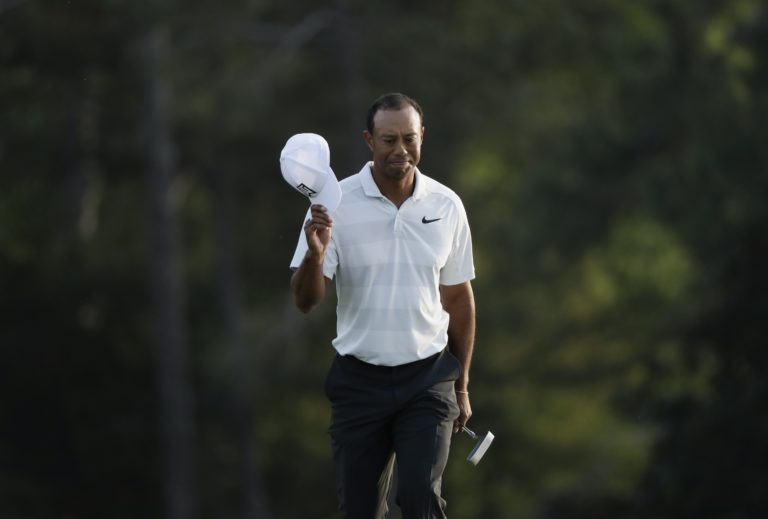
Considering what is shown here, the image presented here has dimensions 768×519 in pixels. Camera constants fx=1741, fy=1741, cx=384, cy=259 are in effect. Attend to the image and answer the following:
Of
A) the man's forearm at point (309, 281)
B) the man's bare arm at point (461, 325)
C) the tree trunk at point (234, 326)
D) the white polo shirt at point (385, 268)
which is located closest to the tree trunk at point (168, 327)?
the tree trunk at point (234, 326)

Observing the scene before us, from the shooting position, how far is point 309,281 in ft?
19.7

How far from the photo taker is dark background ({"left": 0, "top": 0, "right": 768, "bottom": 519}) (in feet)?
91.6

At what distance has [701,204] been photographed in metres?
25.9

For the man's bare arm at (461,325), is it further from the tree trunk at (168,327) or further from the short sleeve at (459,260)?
the tree trunk at (168,327)

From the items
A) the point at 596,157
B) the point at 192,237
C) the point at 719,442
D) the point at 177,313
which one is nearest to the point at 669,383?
the point at 719,442

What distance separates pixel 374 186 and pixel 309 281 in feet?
1.61

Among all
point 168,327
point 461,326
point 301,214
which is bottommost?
point 168,327

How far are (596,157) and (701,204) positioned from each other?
3145 mm

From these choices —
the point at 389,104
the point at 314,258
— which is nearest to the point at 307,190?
the point at 314,258

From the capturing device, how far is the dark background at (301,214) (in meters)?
27.9

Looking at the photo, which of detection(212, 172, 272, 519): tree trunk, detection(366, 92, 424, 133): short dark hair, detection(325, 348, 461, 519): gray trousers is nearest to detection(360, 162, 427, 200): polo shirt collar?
detection(366, 92, 424, 133): short dark hair

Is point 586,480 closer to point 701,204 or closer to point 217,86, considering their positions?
point 701,204

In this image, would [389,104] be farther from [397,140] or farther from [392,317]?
[392,317]

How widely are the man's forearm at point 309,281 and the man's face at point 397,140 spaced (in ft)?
1.59
